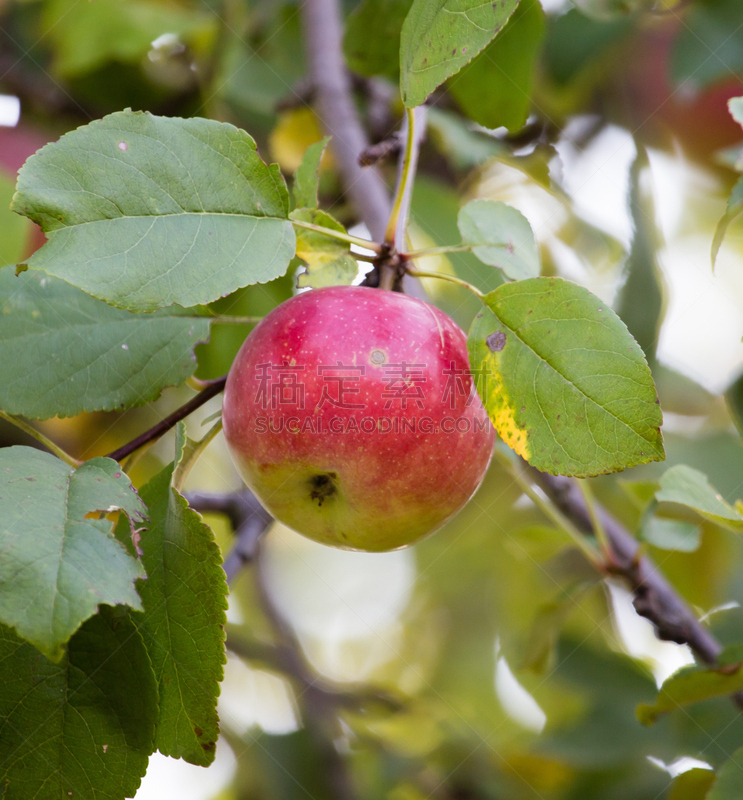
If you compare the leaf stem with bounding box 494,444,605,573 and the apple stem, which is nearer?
the apple stem

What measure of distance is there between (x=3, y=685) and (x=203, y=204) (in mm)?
399

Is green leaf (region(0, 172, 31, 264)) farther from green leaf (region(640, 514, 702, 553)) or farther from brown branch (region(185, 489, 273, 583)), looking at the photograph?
green leaf (region(640, 514, 702, 553))

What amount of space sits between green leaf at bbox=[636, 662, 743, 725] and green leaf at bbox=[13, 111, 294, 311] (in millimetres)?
618

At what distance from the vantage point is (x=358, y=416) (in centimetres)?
64

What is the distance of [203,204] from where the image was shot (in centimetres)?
60

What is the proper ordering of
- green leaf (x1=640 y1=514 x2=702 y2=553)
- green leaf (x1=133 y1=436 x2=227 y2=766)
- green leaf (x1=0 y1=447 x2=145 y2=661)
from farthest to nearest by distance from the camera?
green leaf (x1=640 y1=514 x2=702 y2=553) < green leaf (x1=133 y1=436 x2=227 y2=766) < green leaf (x1=0 y1=447 x2=145 y2=661)

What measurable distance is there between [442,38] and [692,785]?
38.1 inches

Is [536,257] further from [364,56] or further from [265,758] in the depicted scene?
[265,758]

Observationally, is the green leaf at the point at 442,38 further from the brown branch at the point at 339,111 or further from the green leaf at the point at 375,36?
the green leaf at the point at 375,36

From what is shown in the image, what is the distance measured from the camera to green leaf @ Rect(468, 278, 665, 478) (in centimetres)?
57

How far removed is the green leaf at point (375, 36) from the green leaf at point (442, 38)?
1.97ft

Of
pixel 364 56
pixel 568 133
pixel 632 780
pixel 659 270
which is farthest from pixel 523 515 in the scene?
pixel 364 56

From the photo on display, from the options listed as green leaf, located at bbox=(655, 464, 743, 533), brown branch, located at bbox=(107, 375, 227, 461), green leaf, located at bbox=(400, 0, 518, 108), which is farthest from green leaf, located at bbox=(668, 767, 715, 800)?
green leaf, located at bbox=(400, 0, 518, 108)

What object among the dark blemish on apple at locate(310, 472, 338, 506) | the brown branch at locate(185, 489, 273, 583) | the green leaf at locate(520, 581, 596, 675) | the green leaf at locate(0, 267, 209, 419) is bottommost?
the green leaf at locate(520, 581, 596, 675)
